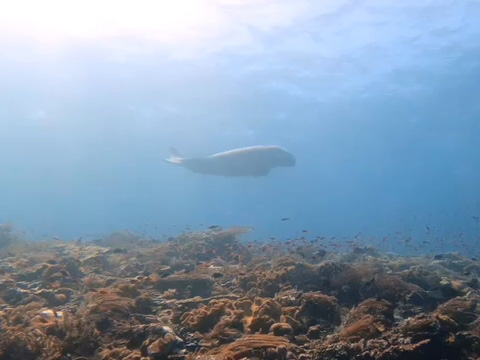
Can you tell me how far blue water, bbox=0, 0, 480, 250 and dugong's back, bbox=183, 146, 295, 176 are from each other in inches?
150

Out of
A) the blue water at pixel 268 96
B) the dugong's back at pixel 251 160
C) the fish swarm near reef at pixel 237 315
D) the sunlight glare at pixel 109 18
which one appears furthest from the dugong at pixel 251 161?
the fish swarm near reef at pixel 237 315

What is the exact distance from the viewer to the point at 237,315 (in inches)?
227

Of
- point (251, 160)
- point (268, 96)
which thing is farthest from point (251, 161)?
point (268, 96)

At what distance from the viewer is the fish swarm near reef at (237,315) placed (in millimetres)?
4523

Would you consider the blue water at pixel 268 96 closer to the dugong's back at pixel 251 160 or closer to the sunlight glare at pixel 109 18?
the sunlight glare at pixel 109 18

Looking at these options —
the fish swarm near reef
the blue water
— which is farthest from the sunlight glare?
the fish swarm near reef

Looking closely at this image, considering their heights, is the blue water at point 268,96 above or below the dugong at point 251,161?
above

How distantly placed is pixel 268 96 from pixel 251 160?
78.5ft

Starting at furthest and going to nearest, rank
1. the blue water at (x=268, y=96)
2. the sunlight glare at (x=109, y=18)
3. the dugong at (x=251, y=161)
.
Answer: the blue water at (x=268, y=96) < the sunlight glare at (x=109, y=18) < the dugong at (x=251, y=161)

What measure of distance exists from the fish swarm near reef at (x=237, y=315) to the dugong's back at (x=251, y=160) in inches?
511

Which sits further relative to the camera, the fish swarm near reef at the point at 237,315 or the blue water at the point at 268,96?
the blue water at the point at 268,96

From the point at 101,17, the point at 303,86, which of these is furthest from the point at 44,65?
the point at 303,86

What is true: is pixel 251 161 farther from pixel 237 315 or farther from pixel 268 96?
pixel 268 96

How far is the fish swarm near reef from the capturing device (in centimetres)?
452
